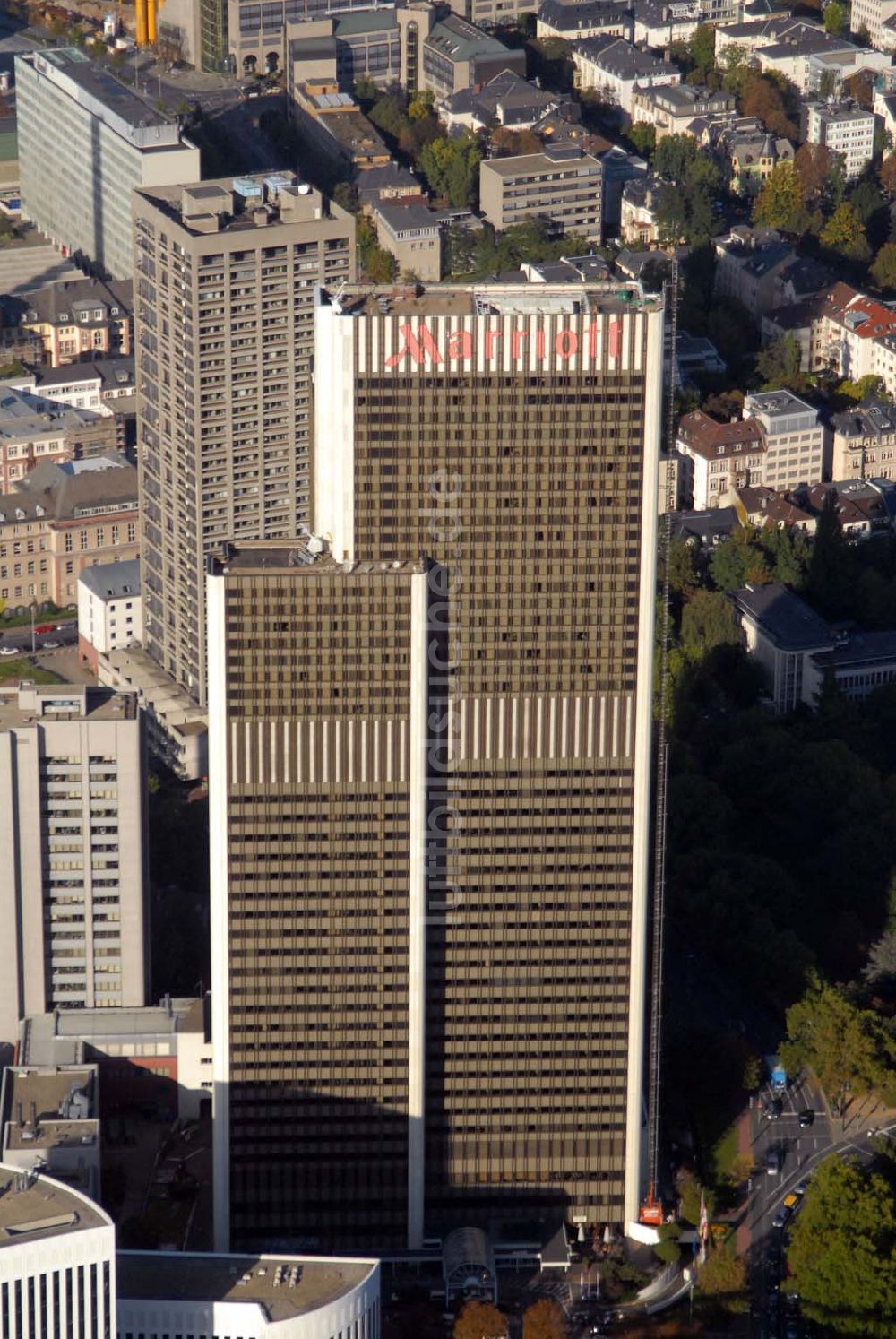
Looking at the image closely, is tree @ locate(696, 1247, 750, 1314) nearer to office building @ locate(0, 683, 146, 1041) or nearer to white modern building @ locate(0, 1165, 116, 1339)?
office building @ locate(0, 683, 146, 1041)

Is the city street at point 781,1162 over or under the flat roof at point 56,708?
under

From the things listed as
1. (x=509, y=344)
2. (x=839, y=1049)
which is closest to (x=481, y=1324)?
(x=839, y=1049)

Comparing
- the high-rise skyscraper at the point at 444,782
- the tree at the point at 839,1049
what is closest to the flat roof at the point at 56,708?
the high-rise skyscraper at the point at 444,782

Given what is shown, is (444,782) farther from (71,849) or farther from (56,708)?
(71,849)

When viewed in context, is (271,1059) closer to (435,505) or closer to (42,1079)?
(42,1079)

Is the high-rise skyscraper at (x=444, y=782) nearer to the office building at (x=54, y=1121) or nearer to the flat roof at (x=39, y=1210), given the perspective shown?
the office building at (x=54, y=1121)
